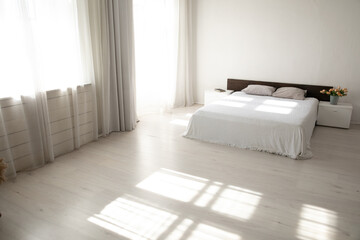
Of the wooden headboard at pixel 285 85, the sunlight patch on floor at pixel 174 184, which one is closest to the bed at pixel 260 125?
the wooden headboard at pixel 285 85

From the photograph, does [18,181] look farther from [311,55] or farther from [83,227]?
[311,55]

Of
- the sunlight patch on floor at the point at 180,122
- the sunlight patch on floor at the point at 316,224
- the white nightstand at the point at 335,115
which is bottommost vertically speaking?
the sunlight patch on floor at the point at 316,224

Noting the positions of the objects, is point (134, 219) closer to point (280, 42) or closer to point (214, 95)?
point (214, 95)

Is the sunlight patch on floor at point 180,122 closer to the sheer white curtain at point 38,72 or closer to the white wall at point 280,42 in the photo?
the white wall at point 280,42

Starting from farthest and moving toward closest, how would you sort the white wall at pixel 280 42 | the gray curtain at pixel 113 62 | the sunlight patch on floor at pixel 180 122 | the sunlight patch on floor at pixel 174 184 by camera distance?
the sunlight patch on floor at pixel 180 122 < the white wall at pixel 280 42 < the gray curtain at pixel 113 62 < the sunlight patch on floor at pixel 174 184

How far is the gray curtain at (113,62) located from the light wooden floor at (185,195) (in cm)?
56

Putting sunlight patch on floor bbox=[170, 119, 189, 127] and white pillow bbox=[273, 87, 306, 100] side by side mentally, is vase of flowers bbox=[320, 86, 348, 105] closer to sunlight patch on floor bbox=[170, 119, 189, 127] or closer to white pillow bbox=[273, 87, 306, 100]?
white pillow bbox=[273, 87, 306, 100]

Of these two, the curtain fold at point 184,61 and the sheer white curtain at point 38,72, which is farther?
the curtain fold at point 184,61

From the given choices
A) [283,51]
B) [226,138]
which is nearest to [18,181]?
[226,138]

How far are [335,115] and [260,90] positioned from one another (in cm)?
120

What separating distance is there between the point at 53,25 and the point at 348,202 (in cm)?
337

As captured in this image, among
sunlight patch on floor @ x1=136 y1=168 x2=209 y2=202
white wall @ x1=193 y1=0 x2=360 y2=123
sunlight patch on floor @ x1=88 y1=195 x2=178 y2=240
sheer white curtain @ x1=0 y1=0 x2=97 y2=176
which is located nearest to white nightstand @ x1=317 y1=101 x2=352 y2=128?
white wall @ x1=193 y1=0 x2=360 y2=123

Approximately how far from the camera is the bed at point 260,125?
10.7 feet

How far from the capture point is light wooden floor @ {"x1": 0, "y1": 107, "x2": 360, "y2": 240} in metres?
2.01
